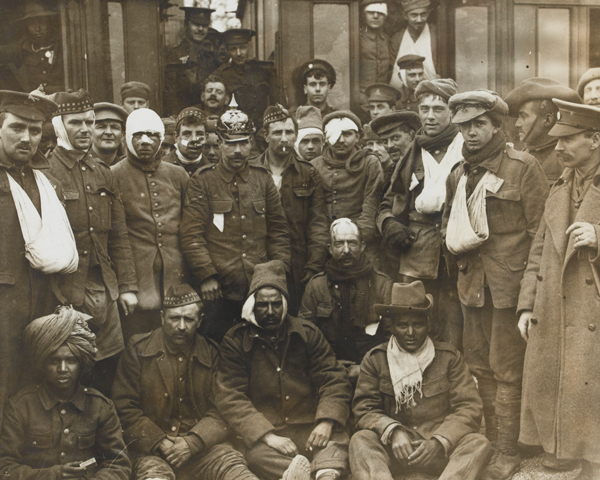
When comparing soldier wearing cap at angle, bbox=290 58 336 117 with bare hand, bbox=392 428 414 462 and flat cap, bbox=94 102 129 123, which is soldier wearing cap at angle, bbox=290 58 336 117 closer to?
flat cap, bbox=94 102 129 123

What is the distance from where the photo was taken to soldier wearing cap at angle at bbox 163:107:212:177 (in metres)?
5.86

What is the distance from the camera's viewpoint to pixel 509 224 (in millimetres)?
4828

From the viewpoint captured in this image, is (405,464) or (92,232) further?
(92,232)

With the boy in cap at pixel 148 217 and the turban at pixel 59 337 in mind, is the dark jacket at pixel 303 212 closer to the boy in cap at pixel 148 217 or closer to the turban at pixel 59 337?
the boy in cap at pixel 148 217

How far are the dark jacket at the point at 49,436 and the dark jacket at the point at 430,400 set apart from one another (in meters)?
1.55

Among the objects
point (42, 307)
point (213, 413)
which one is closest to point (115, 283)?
point (42, 307)

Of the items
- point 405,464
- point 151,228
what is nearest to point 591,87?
point 405,464

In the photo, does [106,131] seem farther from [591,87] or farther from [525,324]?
[591,87]

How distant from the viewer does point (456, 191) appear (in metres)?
4.99

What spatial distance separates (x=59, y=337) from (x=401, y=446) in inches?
84.7

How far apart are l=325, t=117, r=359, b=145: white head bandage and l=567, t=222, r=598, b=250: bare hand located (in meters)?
2.22

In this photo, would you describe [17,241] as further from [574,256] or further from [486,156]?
[574,256]

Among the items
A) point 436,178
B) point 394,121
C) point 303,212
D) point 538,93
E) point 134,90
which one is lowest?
point 303,212

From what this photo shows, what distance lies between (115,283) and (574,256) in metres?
A: 2.88
